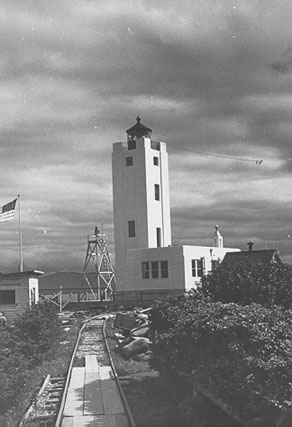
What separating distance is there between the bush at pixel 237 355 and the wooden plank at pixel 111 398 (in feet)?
5.35

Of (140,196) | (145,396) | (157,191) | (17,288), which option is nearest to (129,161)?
(140,196)

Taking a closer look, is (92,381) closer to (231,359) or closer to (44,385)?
(44,385)

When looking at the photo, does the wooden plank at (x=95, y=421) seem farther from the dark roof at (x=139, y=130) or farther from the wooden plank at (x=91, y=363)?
the dark roof at (x=139, y=130)

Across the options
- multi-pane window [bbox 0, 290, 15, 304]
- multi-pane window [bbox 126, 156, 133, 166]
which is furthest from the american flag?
multi-pane window [bbox 126, 156, 133, 166]

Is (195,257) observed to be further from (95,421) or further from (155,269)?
(95,421)

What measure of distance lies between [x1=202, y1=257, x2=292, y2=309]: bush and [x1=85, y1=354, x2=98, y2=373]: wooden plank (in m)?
5.68

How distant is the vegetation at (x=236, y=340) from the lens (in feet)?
38.5

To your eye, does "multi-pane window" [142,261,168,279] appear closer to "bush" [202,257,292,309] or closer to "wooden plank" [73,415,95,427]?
"bush" [202,257,292,309]

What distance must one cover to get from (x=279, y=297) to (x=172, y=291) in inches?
1296

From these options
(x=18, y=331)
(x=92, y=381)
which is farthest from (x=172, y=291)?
(x=92, y=381)

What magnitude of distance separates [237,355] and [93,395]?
672 cm

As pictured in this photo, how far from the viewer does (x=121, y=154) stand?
5672cm

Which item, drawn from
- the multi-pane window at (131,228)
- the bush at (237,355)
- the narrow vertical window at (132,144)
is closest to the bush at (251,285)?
the bush at (237,355)

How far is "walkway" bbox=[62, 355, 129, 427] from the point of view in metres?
14.8
